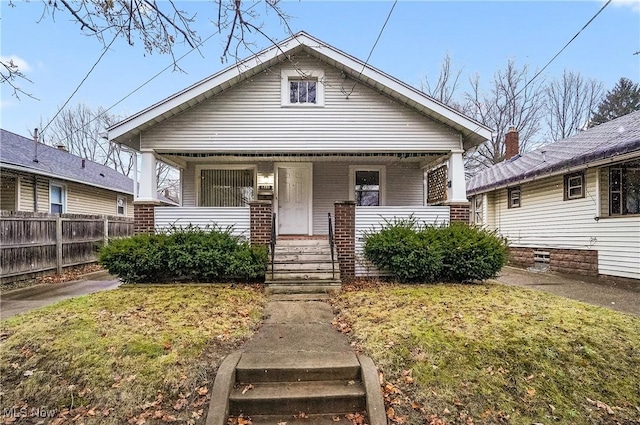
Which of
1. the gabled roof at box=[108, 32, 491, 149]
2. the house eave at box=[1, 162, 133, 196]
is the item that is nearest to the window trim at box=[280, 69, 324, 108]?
the gabled roof at box=[108, 32, 491, 149]

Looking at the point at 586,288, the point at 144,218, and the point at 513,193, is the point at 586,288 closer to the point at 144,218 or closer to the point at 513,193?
the point at 513,193

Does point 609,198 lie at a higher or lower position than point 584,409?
higher

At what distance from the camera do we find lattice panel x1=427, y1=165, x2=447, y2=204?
9.90 meters

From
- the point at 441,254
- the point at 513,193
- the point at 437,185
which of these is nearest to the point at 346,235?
the point at 441,254

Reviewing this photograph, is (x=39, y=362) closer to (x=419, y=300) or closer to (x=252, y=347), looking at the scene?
(x=252, y=347)

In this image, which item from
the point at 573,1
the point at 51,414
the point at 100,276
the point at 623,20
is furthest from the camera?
the point at 100,276

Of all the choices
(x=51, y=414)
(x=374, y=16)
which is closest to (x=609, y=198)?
(x=374, y=16)

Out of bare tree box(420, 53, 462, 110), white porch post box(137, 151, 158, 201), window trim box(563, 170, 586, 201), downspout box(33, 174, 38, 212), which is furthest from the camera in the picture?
bare tree box(420, 53, 462, 110)

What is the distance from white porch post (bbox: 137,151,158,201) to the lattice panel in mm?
7469

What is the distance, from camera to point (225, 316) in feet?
17.9

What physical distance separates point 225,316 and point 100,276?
719cm

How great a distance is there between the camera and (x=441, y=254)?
7750 mm

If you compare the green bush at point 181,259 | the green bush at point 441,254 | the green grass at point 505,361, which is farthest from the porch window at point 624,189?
the green bush at point 181,259

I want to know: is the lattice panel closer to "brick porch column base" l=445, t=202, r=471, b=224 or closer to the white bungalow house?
the white bungalow house
